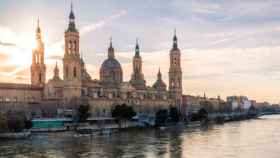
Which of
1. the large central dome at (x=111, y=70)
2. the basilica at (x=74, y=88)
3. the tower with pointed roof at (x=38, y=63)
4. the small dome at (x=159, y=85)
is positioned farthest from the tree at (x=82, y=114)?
the small dome at (x=159, y=85)

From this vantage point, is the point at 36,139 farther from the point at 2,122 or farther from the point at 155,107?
the point at 155,107

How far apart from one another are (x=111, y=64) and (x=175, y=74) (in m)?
22.5

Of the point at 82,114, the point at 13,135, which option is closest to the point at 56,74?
the point at 82,114

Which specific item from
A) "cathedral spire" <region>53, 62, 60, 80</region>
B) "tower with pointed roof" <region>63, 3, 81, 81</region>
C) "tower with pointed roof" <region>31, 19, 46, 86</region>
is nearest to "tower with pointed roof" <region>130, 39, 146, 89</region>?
"cathedral spire" <region>53, 62, 60, 80</region>

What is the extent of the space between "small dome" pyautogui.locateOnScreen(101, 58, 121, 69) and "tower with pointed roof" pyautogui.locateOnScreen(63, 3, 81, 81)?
75.0ft

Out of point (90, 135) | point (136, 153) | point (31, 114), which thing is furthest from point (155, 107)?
point (136, 153)

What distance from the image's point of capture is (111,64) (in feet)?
339

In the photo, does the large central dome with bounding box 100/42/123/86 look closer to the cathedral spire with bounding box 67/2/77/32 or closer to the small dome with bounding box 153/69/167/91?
the small dome with bounding box 153/69/167/91

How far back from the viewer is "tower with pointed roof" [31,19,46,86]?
8631 cm

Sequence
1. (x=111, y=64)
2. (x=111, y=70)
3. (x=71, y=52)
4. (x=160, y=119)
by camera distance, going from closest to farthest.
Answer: (x=71, y=52) < (x=160, y=119) < (x=111, y=70) < (x=111, y=64)

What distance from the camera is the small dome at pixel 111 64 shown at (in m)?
103

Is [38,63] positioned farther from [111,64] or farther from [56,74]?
[111,64]

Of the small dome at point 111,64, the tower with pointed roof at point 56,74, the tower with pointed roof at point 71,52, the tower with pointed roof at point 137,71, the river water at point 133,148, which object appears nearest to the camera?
the river water at point 133,148

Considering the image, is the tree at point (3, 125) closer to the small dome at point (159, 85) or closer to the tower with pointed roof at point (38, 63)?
the tower with pointed roof at point (38, 63)
